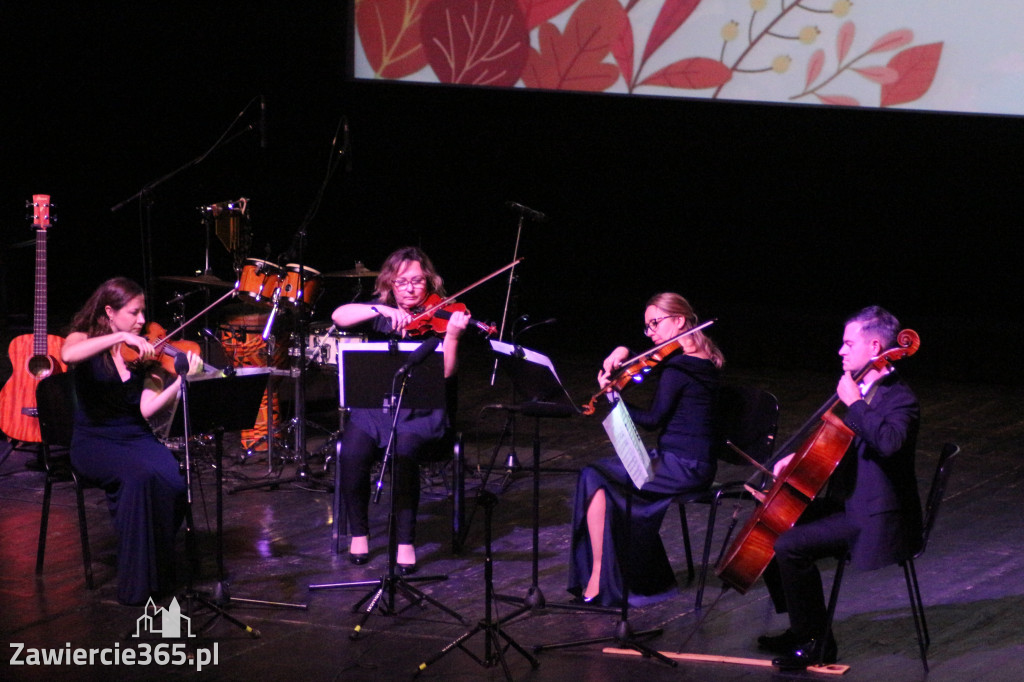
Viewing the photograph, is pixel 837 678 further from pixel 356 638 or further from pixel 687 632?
pixel 356 638

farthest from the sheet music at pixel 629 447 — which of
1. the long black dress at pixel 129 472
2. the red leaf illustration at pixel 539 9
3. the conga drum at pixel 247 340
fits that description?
the red leaf illustration at pixel 539 9

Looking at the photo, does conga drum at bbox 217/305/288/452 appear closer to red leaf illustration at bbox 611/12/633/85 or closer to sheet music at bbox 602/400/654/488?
sheet music at bbox 602/400/654/488

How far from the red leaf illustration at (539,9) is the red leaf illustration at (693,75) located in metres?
0.81

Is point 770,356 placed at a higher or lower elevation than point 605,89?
lower

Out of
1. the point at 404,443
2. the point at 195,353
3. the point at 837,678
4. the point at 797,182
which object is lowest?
the point at 837,678

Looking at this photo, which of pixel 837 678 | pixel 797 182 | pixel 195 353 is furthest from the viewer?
pixel 797 182

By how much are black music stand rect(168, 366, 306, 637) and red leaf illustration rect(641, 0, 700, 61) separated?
5.27 m

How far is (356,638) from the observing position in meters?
4.16

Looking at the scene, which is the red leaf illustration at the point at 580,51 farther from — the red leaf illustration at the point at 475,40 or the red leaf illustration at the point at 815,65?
the red leaf illustration at the point at 815,65

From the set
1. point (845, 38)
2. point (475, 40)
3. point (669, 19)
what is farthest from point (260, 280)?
point (845, 38)

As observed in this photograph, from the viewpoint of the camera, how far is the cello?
12.6 ft

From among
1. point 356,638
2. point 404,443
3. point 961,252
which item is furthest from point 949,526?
point 961,252

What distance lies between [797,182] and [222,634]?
22.2ft

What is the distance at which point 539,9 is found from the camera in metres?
9.01
